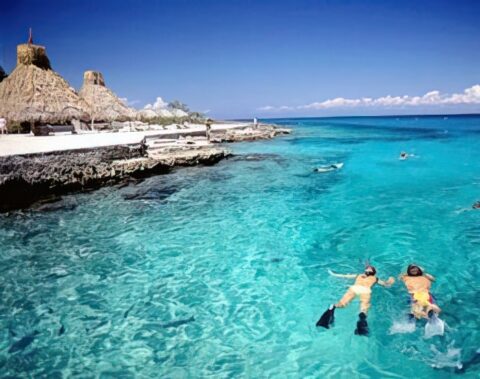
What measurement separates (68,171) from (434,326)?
1054 cm

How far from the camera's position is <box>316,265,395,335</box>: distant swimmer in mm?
4031

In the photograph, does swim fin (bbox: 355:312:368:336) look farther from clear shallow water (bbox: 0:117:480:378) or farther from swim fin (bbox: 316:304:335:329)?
swim fin (bbox: 316:304:335:329)

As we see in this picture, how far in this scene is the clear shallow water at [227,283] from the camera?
359cm

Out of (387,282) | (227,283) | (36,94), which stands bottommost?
(227,283)

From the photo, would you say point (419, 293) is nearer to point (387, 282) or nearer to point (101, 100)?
point (387, 282)

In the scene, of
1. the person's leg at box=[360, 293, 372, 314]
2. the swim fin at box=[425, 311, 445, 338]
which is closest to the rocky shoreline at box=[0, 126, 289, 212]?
the person's leg at box=[360, 293, 372, 314]

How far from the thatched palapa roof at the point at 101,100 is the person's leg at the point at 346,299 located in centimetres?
2827

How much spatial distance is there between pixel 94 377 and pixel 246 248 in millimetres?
3687

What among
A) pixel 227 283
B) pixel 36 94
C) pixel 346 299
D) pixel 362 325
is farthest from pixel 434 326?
pixel 36 94

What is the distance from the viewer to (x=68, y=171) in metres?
10.7

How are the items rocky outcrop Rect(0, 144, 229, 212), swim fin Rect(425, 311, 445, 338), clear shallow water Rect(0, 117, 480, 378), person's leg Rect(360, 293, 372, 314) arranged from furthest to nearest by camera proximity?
rocky outcrop Rect(0, 144, 229, 212) → person's leg Rect(360, 293, 372, 314) → swim fin Rect(425, 311, 445, 338) → clear shallow water Rect(0, 117, 480, 378)

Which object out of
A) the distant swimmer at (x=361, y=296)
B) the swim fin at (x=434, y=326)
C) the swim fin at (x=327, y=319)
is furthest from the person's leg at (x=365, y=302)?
the swim fin at (x=434, y=326)

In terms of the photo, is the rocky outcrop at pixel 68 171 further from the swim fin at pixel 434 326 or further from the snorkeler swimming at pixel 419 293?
the swim fin at pixel 434 326

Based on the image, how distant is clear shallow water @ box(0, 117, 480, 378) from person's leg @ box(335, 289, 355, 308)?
0.50 ft
